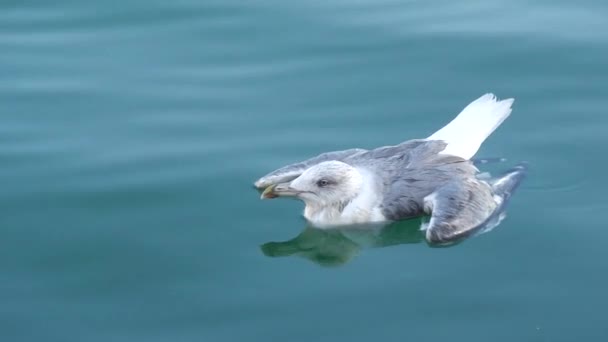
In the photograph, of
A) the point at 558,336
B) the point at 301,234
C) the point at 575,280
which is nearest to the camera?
the point at 558,336

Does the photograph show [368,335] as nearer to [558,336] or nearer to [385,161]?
[558,336]

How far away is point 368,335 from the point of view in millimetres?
8234

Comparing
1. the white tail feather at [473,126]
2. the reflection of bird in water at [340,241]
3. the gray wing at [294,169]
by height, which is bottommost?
the reflection of bird in water at [340,241]

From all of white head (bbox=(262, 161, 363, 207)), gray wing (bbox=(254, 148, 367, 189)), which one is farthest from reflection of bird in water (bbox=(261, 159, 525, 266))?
gray wing (bbox=(254, 148, 367, 189))

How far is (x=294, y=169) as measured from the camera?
9.92m

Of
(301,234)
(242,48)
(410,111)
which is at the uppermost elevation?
(242,48)

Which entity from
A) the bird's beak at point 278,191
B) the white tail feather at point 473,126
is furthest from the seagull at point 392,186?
the white tail feather at point 473,126

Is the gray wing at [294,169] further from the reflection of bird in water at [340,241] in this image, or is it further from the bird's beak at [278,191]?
the reflection of bird in water at [340,241]

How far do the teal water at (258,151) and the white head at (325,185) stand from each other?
0.26 metres

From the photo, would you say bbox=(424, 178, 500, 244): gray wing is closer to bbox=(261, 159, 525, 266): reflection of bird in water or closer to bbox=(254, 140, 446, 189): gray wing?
bbox=(261, 159, 525, 266): reflection of bird in water

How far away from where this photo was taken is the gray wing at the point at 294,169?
32.3 ft

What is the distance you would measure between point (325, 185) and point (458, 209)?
965 mm

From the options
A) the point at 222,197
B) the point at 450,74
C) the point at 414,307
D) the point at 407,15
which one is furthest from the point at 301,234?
the point at 407,15

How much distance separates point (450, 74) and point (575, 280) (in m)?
3.49
